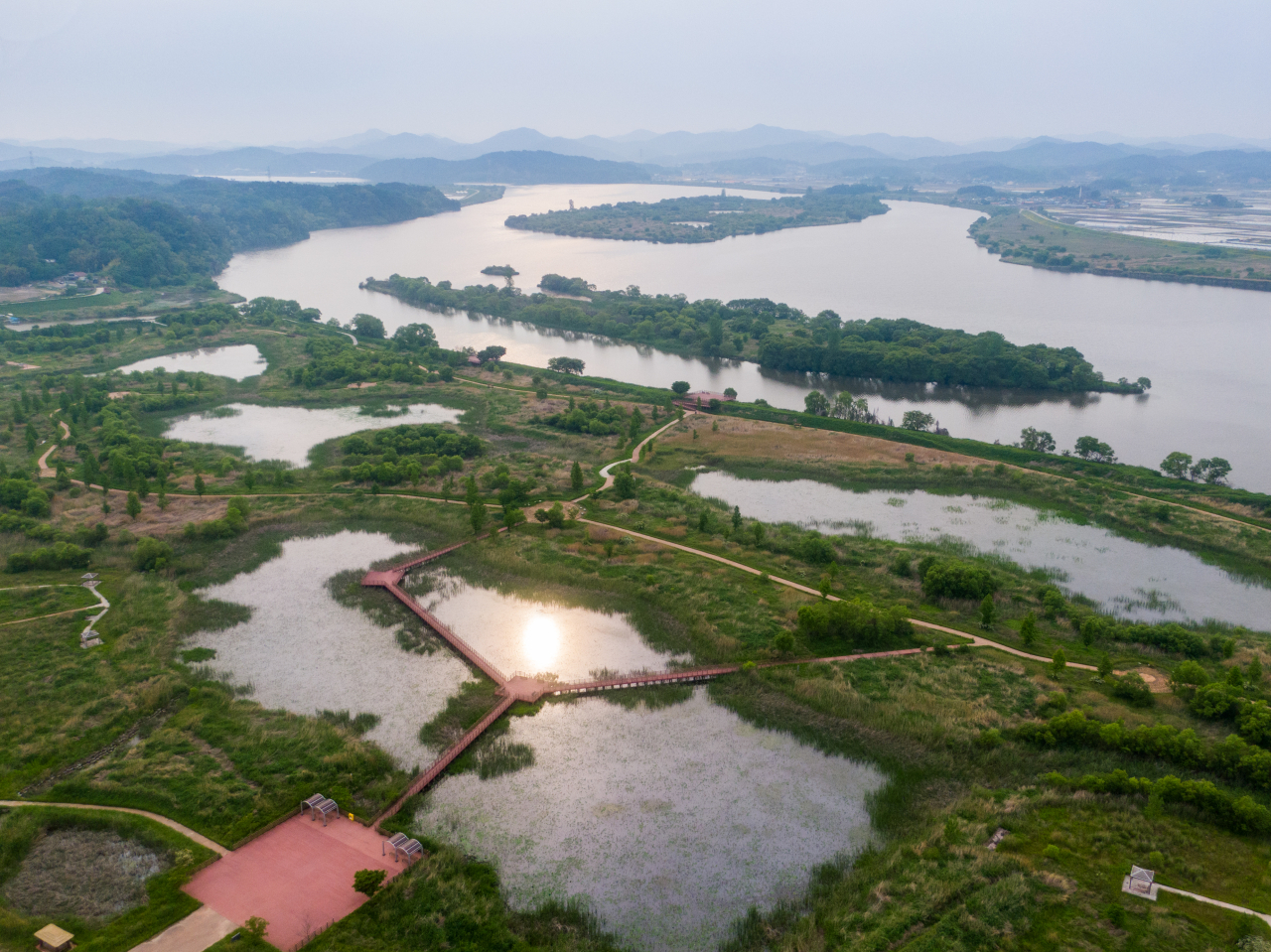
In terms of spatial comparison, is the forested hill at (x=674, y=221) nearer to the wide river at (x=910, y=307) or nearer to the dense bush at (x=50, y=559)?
the wide river at (x=910, y=307)

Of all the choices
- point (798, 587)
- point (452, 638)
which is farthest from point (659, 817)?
point (798, 587)

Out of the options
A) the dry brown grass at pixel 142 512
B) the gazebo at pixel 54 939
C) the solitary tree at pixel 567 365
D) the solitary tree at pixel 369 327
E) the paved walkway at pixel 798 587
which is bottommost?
the gazebo at pixel 54 939

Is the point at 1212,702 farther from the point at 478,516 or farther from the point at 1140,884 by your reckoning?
the point at 478,516

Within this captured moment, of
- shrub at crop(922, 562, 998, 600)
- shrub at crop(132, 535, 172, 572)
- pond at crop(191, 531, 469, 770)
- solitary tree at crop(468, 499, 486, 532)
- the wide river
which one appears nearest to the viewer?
pond at crop(191, 531, 469, 770)

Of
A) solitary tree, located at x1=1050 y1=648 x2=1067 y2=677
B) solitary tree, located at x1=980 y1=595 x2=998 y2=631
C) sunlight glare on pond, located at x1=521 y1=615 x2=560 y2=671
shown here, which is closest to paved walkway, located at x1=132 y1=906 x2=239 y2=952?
sunlight glare on pond, located at x1=521 y1=615 x2=560 y2=671

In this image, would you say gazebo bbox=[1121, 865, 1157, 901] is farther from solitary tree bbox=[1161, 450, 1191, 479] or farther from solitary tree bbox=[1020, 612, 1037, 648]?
solitary tree bbox=[1161, 450, 1191, 479]

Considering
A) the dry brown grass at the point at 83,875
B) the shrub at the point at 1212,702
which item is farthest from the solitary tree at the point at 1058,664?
the dry brown grass at the point at 83,875

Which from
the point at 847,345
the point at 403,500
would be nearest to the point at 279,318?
the point at 403,500
